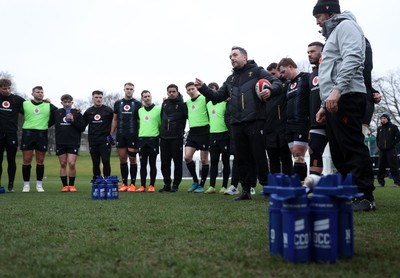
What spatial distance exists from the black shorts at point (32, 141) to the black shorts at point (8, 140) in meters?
0.19

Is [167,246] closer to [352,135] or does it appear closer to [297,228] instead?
[297,228]

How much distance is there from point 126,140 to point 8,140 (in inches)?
104

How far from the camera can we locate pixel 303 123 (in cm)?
668

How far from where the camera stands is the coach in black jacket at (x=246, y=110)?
22.5 feet

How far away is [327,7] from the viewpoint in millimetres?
5203

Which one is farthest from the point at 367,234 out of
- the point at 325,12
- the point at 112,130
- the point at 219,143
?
the point at 112,130

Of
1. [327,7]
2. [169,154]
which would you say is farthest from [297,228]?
[169,154]

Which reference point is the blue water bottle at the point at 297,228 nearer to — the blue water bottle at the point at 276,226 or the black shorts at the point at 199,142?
the blue water bottle at the point at 276,226

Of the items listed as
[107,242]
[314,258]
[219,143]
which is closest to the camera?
[314,258]

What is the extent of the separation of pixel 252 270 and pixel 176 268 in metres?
0.41

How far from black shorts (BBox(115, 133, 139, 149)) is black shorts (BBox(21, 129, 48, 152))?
5.59 ft

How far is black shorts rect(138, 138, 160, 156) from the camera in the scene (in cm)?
1070

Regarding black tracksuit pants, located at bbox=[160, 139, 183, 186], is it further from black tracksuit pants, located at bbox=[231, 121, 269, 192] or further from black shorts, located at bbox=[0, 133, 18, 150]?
black shorts, located at bbox=[0, 133, 18, 150]

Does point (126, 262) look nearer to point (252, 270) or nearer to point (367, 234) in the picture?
point (252, 270)
